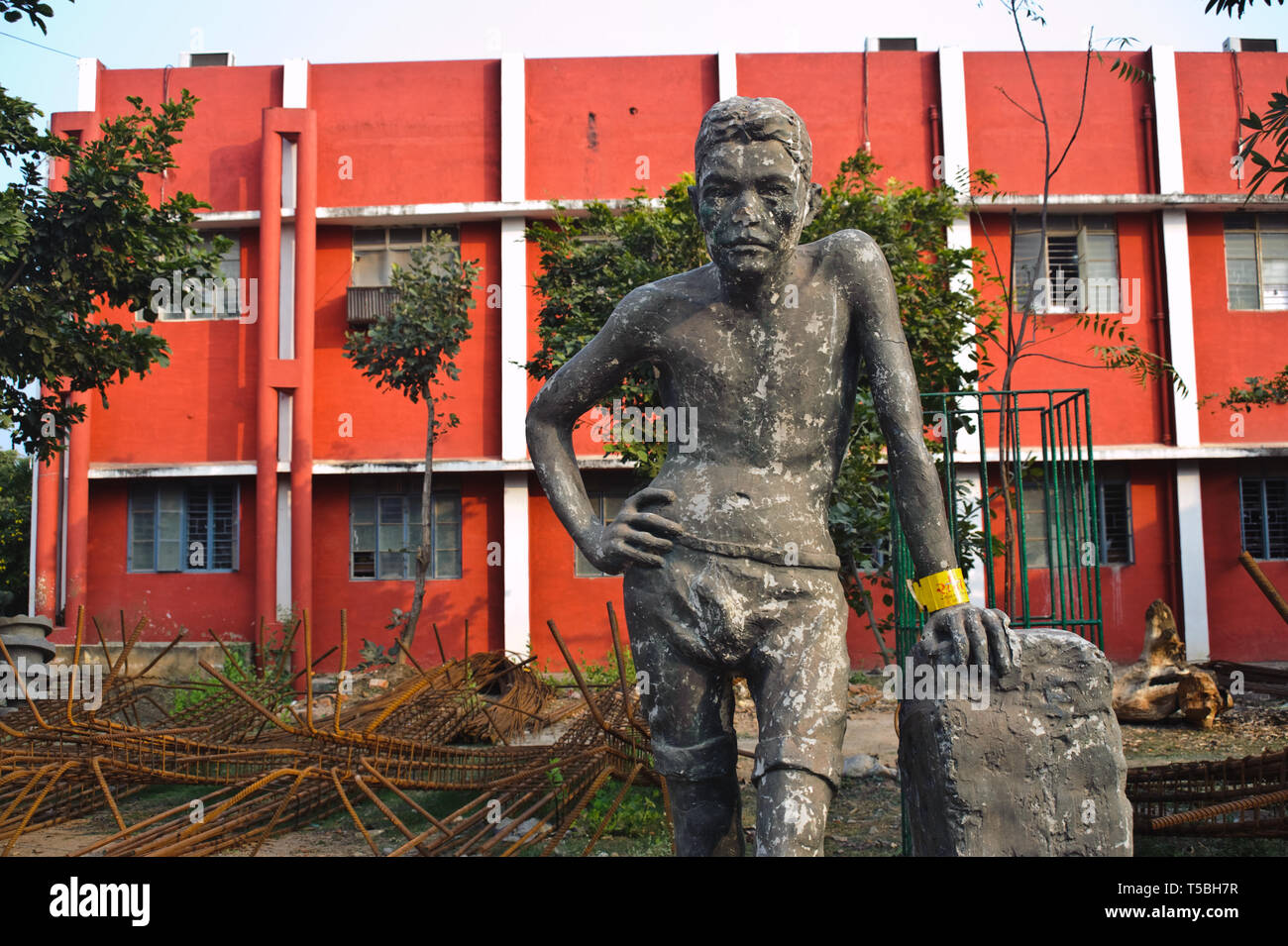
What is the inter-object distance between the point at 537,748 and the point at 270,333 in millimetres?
7937

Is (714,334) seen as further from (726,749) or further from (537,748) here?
(537,748)

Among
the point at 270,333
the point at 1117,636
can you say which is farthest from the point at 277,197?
the point at 1117,636

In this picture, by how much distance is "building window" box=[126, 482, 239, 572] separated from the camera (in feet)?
40.0

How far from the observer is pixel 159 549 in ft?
40.1

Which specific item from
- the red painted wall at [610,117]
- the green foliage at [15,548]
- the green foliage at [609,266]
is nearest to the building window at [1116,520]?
the red painted wall at [610,117]

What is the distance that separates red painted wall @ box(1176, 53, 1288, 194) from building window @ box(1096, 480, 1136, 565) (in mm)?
3570

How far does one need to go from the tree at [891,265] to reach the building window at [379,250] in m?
5.45

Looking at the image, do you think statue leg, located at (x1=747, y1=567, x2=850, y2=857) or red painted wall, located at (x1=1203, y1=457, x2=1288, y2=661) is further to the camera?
red painted wall, located at (x1=1203, y1=457, x2=1288, y2=661)

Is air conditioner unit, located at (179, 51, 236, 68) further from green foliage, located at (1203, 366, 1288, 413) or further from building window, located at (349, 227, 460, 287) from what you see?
green foliage, located at (1203, 366, 1288, 413)

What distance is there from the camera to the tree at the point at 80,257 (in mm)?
6469

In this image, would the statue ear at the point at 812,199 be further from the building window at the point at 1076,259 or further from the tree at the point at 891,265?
the building window at the point at 1076,259

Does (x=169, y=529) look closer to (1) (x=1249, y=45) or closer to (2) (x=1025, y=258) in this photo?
(2) (x=1025, y=258)

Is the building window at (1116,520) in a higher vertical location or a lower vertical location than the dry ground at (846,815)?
higher

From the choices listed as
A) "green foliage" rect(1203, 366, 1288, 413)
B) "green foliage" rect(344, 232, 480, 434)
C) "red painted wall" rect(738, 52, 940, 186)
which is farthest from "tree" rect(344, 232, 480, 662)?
"green foliage" rect(1203, 366, 1288, 413)
